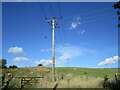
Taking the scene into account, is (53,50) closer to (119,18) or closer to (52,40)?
(52,40)

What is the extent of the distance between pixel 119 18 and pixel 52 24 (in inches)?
391

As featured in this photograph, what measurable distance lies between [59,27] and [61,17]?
154cm

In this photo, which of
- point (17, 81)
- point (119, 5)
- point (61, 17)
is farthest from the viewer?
point (61, 17)

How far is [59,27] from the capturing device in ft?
72.2

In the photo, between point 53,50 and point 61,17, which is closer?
point 53,50

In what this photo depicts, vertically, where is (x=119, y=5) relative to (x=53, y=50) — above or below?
above

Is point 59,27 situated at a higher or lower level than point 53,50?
higher

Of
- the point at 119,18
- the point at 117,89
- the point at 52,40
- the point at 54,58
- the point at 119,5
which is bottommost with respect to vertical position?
the point at 117,89

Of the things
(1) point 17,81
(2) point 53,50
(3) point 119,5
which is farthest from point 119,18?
(1) point 17,81

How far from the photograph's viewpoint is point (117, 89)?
488 inches

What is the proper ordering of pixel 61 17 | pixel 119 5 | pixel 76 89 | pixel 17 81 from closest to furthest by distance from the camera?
pixel 76 89
pixel 119 5
pixel 17 81
pixel 61 17

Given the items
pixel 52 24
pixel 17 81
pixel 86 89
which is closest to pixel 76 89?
pixel 86 89

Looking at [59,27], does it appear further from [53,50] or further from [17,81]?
[17,81]

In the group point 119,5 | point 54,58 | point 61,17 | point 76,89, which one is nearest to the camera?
point 76,89
